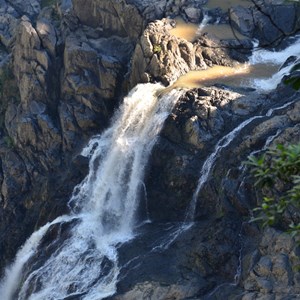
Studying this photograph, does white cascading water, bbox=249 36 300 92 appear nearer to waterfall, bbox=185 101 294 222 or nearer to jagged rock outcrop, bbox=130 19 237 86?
jagged rock outcrop, bbox=130 19 237 86

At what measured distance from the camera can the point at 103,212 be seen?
20.9m

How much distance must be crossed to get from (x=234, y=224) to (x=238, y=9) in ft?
42.8

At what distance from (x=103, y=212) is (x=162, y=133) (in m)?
3.43

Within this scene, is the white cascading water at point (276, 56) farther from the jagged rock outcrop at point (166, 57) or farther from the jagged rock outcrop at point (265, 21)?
the jagged rock outcrop at point (166, 57)

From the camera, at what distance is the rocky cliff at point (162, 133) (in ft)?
52.3

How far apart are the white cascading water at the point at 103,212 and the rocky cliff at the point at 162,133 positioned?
0.61 metres

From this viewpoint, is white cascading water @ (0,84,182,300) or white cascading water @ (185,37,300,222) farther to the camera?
white cascading water @ (185,37,300,222)

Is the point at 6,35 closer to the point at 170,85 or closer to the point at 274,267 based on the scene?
the point at 170,85

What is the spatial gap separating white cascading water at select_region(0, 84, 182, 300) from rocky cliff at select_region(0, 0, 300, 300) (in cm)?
61

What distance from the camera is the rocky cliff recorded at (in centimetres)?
1595

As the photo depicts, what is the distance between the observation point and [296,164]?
536 centimetres

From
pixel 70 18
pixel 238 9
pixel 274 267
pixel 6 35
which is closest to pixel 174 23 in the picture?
pixel 238 9

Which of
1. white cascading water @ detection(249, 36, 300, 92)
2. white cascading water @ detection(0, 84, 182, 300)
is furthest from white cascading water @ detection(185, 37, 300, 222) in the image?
white cascading water @ detection(0, 84, 182, 300)

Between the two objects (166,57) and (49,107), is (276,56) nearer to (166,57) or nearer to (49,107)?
(166,57)
